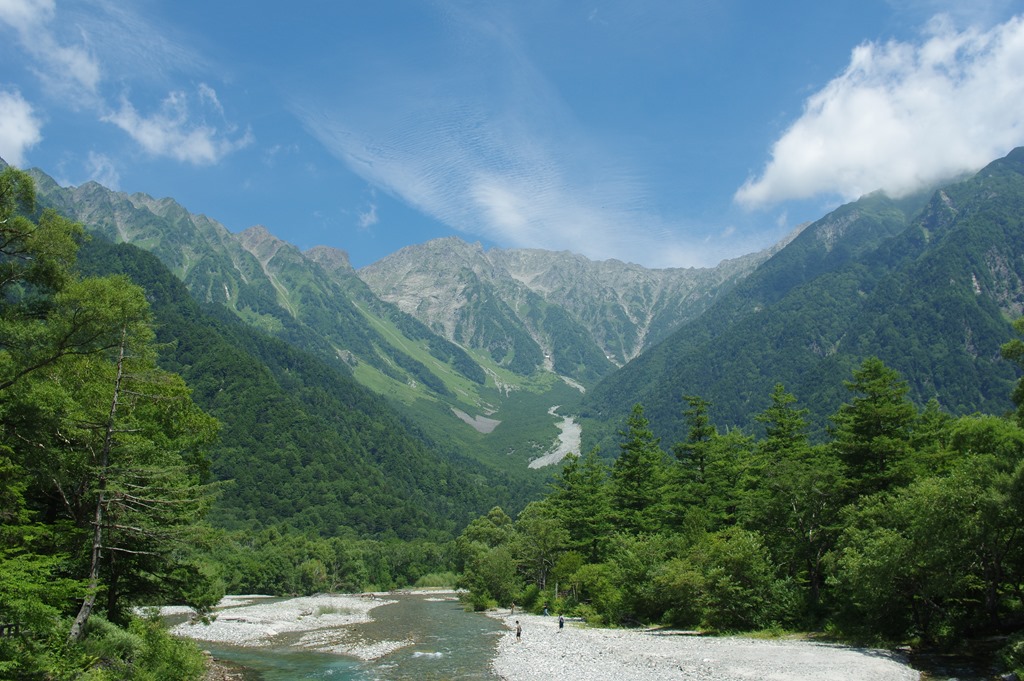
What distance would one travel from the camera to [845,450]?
136 ft

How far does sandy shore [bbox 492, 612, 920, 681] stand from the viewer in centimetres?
2574

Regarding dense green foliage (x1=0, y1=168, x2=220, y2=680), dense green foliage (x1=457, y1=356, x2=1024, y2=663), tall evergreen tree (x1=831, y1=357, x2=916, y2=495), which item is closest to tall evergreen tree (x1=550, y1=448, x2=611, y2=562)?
dense green foliage (x1=457, y1=356, x2=1024, y2=663)

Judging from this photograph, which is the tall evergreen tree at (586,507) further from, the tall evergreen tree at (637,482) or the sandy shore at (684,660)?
the sandy shore at (684,660)

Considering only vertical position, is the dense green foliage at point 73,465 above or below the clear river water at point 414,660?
above

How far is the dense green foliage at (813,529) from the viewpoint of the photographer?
2675 centimetres

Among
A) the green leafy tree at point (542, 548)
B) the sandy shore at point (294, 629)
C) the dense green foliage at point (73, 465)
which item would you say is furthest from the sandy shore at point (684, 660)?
the green leafy tree at point (542, 548)

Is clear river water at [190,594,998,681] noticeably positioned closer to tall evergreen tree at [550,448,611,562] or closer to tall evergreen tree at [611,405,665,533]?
tall evergreen tree at [550,448,611,562]

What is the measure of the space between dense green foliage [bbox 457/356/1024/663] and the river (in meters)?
12.6

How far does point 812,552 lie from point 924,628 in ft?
32.3

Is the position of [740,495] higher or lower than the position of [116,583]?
higher

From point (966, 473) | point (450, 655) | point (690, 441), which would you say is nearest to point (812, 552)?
point (966, 473)

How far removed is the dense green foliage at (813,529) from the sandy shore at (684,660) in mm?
3535

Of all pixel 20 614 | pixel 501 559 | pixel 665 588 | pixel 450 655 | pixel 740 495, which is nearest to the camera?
pixel 20 614

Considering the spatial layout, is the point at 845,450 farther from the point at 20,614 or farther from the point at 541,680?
the point at 20,614
